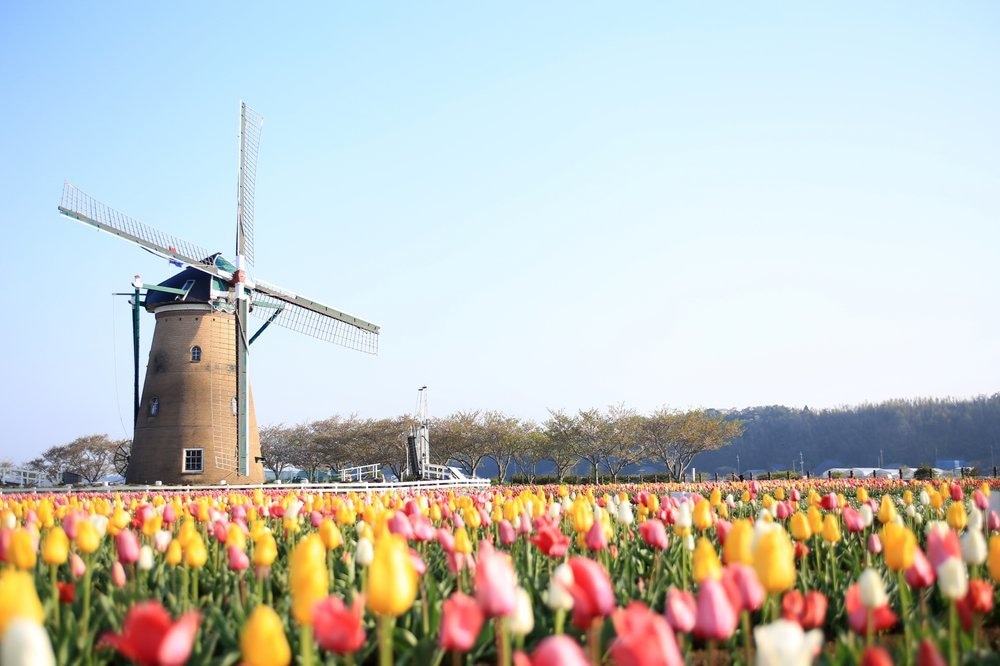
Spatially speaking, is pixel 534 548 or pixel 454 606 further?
pixel 534 548

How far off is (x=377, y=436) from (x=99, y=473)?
33.2m

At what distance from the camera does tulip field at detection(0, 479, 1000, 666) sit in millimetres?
1907

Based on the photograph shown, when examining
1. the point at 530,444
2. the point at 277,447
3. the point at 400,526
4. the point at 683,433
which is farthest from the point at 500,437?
the point at 400,526

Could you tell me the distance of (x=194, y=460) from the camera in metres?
27.1

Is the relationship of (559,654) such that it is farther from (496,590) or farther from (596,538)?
(596,538)

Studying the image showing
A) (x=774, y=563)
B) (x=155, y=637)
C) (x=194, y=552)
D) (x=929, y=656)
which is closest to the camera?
(x=929, y=656)

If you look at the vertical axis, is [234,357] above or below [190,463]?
above

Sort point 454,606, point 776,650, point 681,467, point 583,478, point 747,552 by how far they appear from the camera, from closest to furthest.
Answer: point 776,650 → point 454,606 → point 747,552 → point 583,478 → point 681,467

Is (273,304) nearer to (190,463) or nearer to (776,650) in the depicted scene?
(190,463)

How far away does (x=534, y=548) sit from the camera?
16.8ft

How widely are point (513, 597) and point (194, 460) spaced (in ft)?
88.4

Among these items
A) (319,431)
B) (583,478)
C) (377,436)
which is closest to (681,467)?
(583,478)

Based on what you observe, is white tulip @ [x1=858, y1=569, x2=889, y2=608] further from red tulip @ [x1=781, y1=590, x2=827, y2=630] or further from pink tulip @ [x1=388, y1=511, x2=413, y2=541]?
pink tulip @ [x1=388, y1=511, x2=413, y2=541]

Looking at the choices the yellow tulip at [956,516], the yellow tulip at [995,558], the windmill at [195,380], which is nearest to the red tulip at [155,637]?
the yellow tulip at [995,558]
